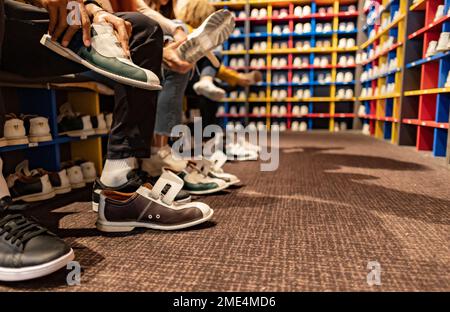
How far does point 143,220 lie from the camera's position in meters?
1.06

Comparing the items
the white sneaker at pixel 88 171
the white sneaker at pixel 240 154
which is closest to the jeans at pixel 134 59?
the white sneaker at pixel 88 171

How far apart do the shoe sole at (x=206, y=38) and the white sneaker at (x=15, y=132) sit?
2.52ft

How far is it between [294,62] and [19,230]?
5.79 m

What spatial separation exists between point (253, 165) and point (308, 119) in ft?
13.2

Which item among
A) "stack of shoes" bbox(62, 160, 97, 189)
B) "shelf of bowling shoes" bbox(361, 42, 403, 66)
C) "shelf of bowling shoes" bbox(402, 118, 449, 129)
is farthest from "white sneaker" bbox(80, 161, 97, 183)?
"shelf of bowling shoes" bbox(361, 42, 403, 66)

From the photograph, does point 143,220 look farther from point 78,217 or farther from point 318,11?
point 318,11

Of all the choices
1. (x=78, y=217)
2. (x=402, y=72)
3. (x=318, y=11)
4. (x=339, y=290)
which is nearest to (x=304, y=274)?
(x=339, y=290)

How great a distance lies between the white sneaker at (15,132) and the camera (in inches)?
56.2

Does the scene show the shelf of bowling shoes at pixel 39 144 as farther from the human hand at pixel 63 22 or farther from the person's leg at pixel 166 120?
the human hand at pixel 63 22

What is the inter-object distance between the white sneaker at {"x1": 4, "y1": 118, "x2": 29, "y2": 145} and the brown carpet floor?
0.34 m

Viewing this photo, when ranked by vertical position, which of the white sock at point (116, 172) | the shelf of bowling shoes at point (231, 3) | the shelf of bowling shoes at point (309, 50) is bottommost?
the white sock at point (116, 172)

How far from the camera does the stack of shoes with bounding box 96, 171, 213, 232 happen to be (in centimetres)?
104

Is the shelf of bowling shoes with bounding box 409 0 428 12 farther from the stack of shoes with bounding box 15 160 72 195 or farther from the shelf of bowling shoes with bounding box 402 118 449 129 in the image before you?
the stack of shoes with bounding box 15 160 72 195
